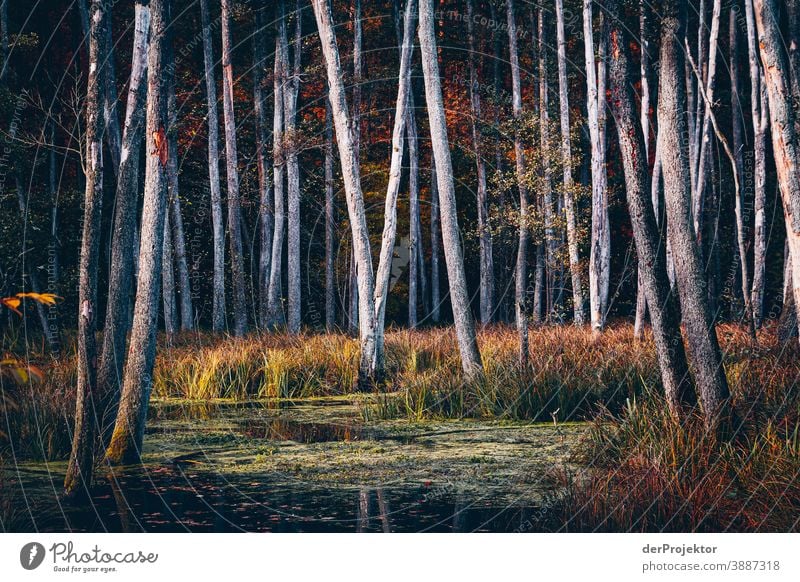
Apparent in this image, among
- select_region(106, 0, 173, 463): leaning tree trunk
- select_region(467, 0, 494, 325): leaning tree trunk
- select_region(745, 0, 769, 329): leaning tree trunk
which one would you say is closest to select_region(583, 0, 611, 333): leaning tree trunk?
select_region(745, 0, 769, 329): leaning tree trunk

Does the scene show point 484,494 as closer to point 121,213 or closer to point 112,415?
point 112,415

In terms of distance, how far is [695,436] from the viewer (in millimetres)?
6051

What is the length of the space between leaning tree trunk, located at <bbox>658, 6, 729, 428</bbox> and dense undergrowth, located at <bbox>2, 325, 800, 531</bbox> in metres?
0.26

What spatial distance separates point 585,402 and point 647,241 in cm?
291

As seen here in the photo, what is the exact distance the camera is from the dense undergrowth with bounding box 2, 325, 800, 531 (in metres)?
5.36

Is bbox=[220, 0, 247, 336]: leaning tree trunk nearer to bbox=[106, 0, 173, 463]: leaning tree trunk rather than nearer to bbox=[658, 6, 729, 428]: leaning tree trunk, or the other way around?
bbox=[106, 0, 173, 463]: leaning tree trunk

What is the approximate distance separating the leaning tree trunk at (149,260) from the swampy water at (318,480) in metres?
0.31

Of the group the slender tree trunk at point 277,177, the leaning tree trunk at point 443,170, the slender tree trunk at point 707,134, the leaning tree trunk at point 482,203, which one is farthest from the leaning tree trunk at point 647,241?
the leaning tree trunk at point 482,203

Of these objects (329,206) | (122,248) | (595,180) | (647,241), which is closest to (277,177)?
(329,206)

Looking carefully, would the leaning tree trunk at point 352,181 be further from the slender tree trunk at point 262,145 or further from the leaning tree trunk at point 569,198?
the slender tree trunk at point 262,145

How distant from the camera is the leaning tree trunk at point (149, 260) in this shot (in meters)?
7.26

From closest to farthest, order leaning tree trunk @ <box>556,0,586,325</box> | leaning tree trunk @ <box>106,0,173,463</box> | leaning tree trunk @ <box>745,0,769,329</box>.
→ leaning tree trunk @ <box>106,0,173,463</box>
leaning tree trunk @ <box>745,0,769,329</box>
leaning tree trunk @ <box>556,0,586,325</box>

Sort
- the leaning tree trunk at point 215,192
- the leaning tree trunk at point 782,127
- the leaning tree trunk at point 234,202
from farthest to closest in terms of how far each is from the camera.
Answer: the leaning tree trunk at point 215,192, the leaning tree trunk at point 234,202, the leaning tree trunk at point 782,127

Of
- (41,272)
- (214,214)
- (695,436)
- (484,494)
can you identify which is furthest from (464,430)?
(41,272)
